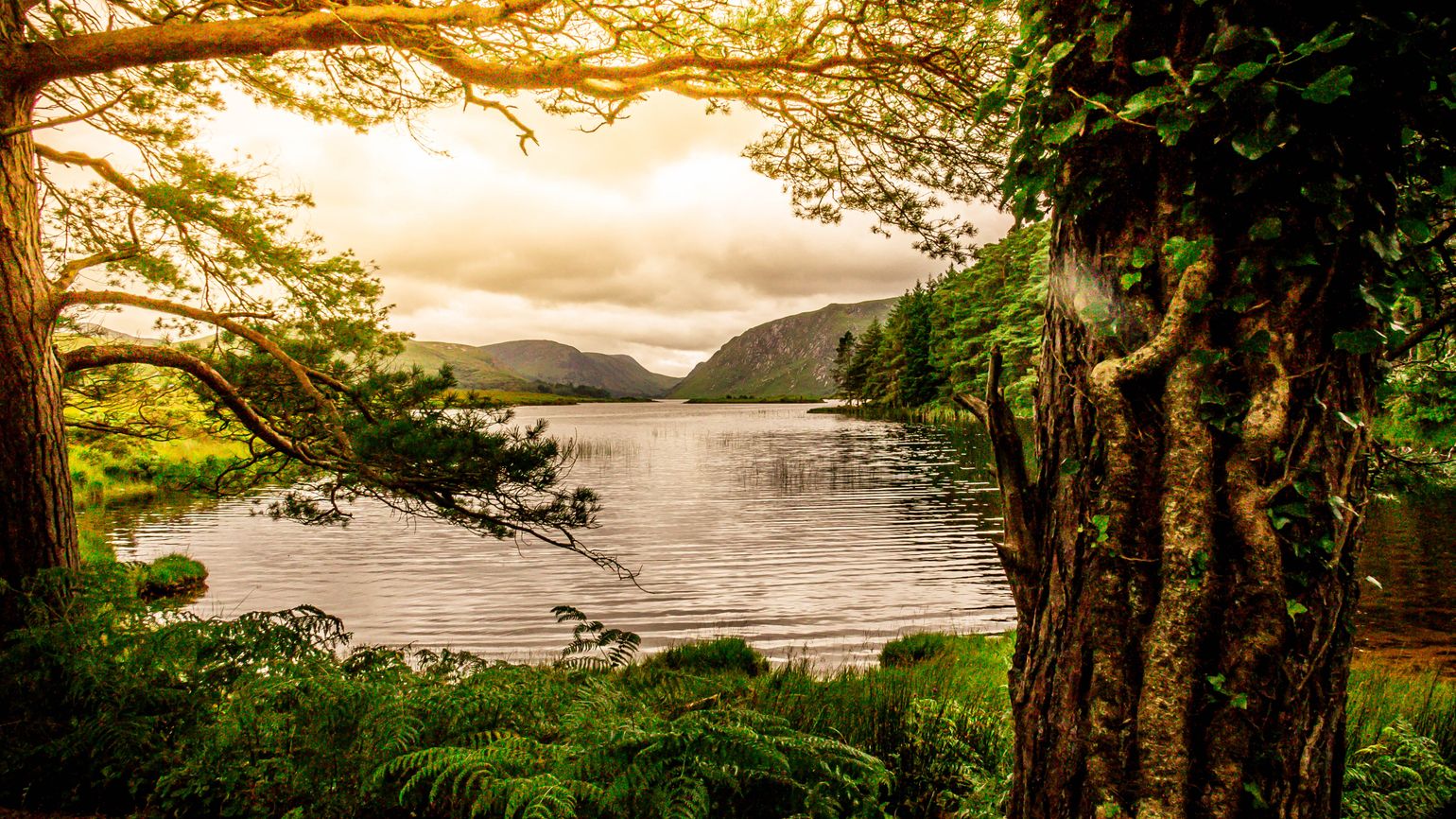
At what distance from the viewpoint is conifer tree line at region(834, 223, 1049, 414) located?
98.9ft

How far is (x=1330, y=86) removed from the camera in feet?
5.14

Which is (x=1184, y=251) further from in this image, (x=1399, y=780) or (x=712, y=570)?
(x=712, y=570)

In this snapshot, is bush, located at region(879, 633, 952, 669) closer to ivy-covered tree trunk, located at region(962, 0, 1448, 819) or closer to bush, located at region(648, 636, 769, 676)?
bush, located at region(648, 636, 769, 676)

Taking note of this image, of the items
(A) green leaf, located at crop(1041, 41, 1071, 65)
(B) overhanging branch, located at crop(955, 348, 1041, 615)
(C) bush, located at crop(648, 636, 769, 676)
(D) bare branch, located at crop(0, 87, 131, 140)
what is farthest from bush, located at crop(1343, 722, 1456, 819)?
(D) bare branch, located at crop(0, 87, 131, 140)

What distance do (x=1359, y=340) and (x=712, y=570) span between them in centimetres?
1295

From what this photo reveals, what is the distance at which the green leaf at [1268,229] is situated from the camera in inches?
68.6

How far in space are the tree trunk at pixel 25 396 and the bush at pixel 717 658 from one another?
18.5 ft

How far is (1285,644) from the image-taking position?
1.78 meters

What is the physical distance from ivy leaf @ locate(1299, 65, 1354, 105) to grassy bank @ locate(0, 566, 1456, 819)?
2.54m

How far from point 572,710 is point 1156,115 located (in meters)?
3.18

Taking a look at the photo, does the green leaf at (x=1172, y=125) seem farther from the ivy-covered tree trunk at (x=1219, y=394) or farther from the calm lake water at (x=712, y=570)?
the calm lake water at (x=712, y=570)

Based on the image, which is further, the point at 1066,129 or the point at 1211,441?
the point at 1066,129

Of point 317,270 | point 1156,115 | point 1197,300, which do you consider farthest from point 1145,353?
point 317,270

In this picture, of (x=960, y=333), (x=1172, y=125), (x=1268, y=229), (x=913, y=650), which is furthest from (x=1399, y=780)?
(x=960, y=333)
